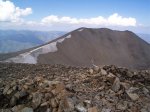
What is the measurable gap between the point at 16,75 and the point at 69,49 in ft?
116

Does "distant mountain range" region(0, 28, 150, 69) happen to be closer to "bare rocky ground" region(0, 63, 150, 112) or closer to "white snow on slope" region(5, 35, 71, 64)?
"white snow on slope" region(5, 35, 71, 64)

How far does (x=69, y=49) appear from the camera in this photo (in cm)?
5081

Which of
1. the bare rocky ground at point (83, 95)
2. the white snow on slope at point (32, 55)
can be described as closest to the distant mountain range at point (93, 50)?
the white snow on slope at point (32, 55)

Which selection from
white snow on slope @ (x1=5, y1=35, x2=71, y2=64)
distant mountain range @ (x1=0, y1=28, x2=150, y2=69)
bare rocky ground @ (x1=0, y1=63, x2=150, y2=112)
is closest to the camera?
bare rocky ground @ (x1=0, y1=63, x2=150, y2=112)

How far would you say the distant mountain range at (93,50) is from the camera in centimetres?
4475

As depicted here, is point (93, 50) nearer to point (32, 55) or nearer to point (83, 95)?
point (32, 55)

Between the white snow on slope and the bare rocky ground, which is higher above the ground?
the bare rocky ground

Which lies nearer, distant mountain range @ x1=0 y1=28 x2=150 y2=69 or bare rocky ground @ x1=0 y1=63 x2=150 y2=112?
bare rocky ground @ x1=0 y1=63 x2=150 y2=112

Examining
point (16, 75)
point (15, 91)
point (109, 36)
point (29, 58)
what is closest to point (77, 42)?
point (109, 36)

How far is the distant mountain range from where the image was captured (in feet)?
147

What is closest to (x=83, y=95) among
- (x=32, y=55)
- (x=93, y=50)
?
(x=32, y=55)

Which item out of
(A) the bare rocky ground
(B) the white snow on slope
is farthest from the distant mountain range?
(A) the bare rocky ground

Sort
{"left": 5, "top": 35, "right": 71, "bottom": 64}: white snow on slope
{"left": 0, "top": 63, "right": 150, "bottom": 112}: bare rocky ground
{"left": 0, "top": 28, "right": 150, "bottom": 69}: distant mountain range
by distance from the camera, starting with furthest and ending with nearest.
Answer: {"left": 0, "top": 28, "right": 150, "bottom": 69}: distant mountain range → {"left": 5, "top": 35, "right": 71, "bottom": 64}: white snow on slope → {"left": 0, "top": 63, "right": 150, "bottom": 112}: bare rocky ground

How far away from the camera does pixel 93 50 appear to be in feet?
181
